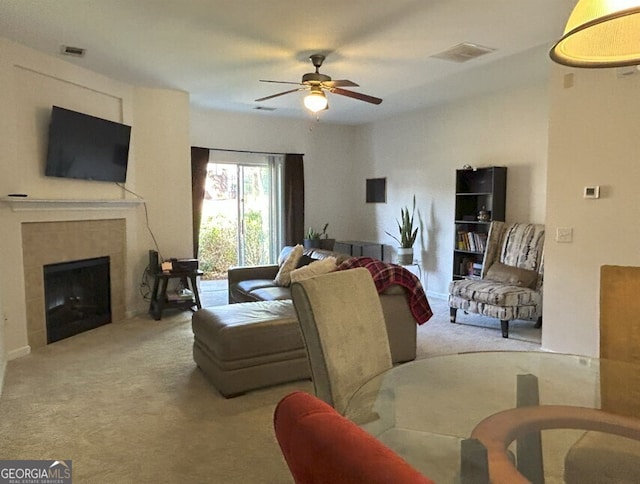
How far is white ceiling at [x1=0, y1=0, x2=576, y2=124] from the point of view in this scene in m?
3.01

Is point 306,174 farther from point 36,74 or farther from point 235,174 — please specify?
point 36,74

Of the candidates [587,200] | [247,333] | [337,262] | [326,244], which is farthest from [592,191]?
[326,244]

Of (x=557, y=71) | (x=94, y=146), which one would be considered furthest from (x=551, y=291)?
(x=94, y=146)

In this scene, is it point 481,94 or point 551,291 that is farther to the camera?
point 481,94

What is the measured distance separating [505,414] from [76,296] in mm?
4313

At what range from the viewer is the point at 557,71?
3.61 metres

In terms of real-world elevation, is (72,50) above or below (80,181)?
above

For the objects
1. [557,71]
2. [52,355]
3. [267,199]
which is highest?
[557,71]

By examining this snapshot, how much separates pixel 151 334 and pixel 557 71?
4.30 metres

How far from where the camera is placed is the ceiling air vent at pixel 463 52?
373 centimetres

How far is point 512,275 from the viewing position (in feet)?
15.2

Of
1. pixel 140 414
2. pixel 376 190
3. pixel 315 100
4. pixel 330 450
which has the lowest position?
pixel 140 414

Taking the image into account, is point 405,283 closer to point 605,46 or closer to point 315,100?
point 315,100

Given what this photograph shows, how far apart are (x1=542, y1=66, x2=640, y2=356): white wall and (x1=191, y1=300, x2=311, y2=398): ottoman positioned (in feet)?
7.17
